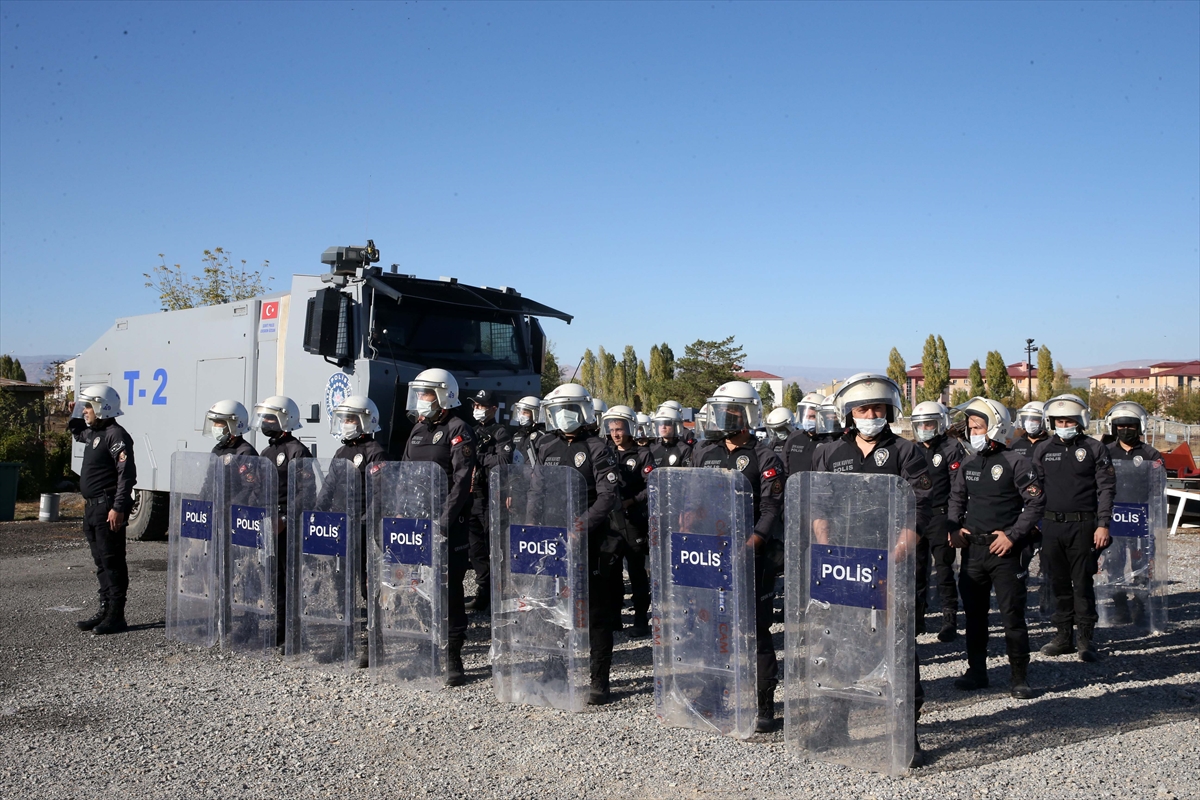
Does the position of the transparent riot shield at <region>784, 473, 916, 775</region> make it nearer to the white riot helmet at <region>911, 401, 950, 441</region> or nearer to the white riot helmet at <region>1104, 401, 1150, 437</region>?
the white riot helmet at <region>911, 401, 950, 441</region>

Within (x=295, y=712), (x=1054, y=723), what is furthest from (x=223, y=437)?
(x=1054, y=723)

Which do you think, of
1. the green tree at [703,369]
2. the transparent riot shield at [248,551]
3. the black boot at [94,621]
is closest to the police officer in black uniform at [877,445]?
the transparent riot shield at [248,551]

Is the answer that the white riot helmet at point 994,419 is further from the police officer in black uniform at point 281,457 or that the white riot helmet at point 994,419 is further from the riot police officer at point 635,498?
the police officer in black uniform at point 281,457

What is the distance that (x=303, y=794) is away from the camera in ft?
13.8

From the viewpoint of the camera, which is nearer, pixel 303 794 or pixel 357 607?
pixel 303 794

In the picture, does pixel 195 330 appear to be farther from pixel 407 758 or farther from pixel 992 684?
pixel 992 684

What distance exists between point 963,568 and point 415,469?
391 cm

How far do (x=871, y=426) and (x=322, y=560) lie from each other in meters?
3.89

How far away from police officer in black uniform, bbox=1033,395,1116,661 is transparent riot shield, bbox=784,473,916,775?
3323 mm

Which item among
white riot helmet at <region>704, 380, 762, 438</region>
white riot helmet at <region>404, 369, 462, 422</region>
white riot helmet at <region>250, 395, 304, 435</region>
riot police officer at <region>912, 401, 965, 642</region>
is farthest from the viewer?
white riot helmet at <region>250, 395, 304, 435</region>

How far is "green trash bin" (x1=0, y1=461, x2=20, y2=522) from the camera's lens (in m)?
15.8

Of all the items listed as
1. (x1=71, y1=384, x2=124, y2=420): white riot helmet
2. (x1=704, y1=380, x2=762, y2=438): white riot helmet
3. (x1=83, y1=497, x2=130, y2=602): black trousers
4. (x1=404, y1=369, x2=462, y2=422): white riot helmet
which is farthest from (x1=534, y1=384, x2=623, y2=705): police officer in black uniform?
(x1=71, y1=384, x2=124, y2=420): white riot helmet

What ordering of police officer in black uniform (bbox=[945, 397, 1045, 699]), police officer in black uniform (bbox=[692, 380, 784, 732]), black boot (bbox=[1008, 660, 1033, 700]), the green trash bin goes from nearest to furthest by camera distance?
police officer in black uniform (bbox=[692, 380, 784, 732]) < black boot (bbox=[1008, 660, 1033, 700]) < police officer in black uniform (bbox=[945, 397, 1045, 699]) < the green trash bin

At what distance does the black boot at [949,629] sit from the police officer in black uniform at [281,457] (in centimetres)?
523
